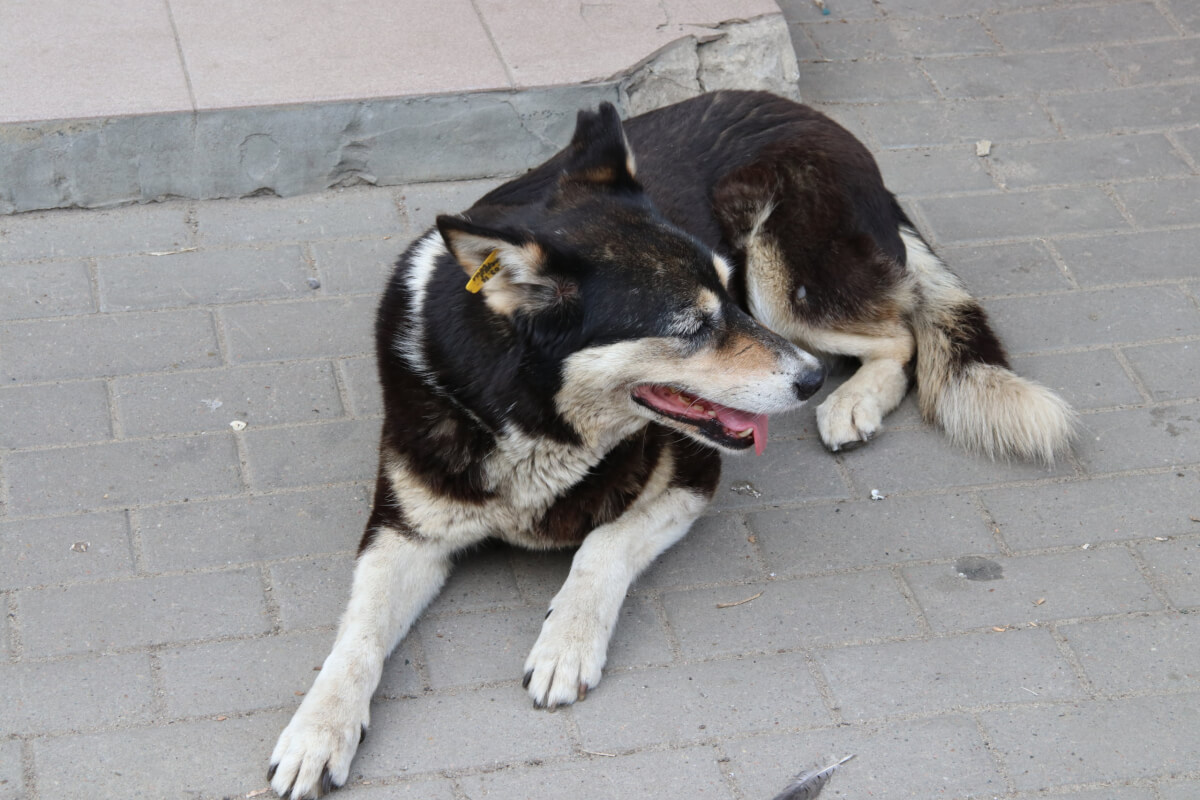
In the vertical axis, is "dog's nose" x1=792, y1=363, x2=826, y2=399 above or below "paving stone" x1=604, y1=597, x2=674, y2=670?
above

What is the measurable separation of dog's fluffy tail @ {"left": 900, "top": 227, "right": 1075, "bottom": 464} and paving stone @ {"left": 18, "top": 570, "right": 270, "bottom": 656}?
217cm

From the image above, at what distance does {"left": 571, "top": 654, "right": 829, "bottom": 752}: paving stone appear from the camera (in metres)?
2.97

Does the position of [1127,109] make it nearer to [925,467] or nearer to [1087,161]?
[1087,161]

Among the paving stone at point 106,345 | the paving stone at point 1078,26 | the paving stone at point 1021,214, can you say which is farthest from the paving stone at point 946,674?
the paving stone at point 1078,26

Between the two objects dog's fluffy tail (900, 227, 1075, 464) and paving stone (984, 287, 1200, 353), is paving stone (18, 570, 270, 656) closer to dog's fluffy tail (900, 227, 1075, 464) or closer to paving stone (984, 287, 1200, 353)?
dog's fluffy tail (900, 227, 1075, 464)

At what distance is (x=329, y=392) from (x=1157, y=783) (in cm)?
257

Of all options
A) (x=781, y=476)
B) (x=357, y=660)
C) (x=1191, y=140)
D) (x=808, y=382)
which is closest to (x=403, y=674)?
(x=357, y=660)

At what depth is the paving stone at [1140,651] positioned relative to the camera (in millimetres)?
3117

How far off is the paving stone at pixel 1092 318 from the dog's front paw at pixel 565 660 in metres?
2.01

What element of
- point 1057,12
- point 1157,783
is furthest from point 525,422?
point 1057,12

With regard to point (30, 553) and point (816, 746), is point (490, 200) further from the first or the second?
point (816, 746)

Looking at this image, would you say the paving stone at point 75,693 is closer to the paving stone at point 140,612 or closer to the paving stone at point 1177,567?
the paving stone at point 140,612

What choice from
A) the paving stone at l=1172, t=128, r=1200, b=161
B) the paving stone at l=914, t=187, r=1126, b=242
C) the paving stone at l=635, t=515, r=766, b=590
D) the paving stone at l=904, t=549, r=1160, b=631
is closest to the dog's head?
the paving stone at l=635, t=515, r=766, b=590

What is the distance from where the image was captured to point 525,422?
10.0 ft
